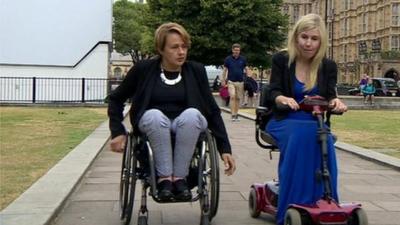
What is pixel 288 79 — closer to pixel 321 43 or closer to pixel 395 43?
pixel 321 43

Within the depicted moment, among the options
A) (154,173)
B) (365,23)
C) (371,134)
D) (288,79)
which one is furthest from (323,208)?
(365,23)

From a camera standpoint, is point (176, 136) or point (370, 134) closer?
point (176, 136)

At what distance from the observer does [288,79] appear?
5340 millimetres

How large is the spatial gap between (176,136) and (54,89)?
90.1 feet

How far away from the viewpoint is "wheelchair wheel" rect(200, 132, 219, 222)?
5.06 metres

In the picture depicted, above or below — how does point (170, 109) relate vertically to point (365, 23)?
below

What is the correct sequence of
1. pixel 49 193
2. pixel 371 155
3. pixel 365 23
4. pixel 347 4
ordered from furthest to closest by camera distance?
1. pixel 347 4
2. pixel 365 23
3. pixel 371 155
4. pixel 49 193

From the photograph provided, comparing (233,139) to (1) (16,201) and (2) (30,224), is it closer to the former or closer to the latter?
(1) (16,201)

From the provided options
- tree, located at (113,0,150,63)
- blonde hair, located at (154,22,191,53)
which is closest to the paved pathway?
blonde hair, located at (154,22,191,53)

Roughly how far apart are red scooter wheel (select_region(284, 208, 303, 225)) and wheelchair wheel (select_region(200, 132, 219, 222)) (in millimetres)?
599

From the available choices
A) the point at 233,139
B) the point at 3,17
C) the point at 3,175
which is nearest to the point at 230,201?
the point at 3,175

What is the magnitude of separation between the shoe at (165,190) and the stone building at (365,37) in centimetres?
7920

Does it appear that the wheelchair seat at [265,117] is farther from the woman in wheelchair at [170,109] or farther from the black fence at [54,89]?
the black fence at [54,89]

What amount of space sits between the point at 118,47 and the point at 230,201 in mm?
83779
